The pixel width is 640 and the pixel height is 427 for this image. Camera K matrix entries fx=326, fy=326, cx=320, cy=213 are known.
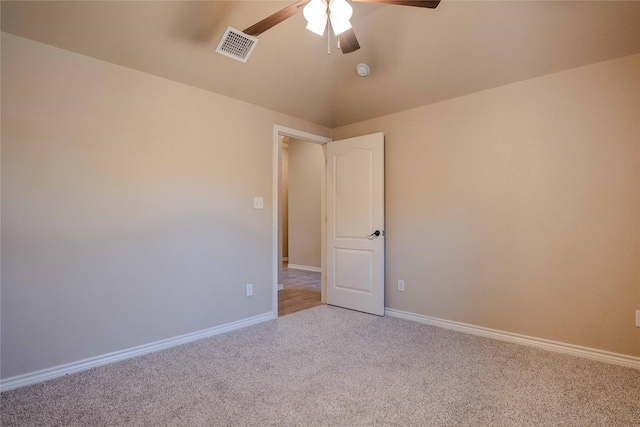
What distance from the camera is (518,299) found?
113 inches

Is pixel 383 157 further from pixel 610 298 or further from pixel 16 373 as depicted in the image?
pixel 16 373

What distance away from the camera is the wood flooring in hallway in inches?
161

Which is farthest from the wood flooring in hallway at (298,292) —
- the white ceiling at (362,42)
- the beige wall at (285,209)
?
the white ceiling at (362,42)

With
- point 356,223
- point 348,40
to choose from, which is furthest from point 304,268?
point 348,40

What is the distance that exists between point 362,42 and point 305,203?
4263 mm

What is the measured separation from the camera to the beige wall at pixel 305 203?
6.66 meters

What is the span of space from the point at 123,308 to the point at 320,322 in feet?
5.98

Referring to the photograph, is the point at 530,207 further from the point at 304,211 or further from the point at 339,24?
the point at 304,211

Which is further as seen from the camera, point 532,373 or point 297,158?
point 297,158

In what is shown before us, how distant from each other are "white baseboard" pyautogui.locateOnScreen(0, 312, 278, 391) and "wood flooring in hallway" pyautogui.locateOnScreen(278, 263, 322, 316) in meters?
0.75

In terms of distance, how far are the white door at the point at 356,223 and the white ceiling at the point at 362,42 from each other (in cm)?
75

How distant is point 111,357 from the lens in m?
2.48

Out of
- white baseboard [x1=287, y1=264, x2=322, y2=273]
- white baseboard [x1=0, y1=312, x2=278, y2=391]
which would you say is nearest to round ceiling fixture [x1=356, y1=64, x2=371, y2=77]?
white baseboard [x1=0, y1=312, x2=278, y2=391]

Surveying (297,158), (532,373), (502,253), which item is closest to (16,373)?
(532,373)
